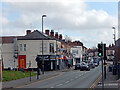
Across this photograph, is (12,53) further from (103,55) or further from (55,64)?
(103,55)

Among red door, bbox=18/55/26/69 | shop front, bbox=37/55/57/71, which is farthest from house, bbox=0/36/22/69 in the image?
shop front, bbox=37/55/57/71

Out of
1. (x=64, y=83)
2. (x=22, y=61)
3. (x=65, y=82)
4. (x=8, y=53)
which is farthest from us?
(x=8, y=53)

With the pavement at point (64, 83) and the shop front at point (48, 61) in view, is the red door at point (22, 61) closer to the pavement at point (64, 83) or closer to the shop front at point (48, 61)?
the shop front at point (48, 61)

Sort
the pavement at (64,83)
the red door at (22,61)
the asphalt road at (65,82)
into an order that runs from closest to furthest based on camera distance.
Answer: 1. the pavement at (64,83)
2. the asphalt road at (65,82)
3. the red door at (22,61)

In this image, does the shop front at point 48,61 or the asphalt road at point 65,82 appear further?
the shop front at point 48,61

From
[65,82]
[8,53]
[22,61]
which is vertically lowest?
[65,82]

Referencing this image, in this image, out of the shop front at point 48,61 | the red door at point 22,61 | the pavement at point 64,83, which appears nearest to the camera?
the pavement at point 64,83

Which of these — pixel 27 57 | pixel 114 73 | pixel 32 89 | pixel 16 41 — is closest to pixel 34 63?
pixel 27 57

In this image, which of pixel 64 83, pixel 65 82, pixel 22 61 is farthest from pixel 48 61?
pixel 64 83

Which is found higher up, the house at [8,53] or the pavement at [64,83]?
the house at [8,53]

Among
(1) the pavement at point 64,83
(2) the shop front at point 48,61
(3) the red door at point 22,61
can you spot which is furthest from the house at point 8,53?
(1) the pavement at point 64,83

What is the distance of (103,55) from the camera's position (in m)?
20.5

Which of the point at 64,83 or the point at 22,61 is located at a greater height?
the point at 22,61

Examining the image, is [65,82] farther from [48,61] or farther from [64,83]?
[48,61]
